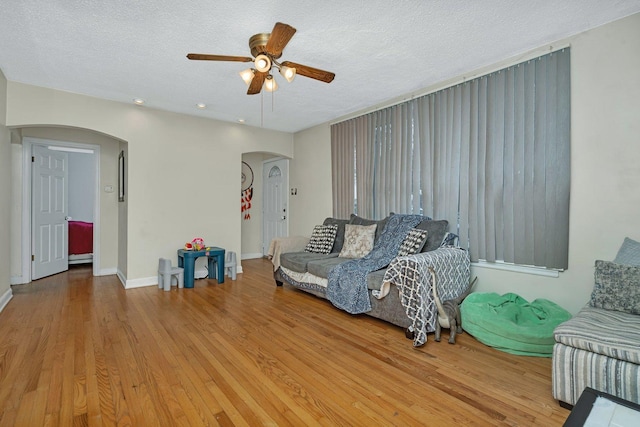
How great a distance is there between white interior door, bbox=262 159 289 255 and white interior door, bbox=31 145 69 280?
3506 millimetres

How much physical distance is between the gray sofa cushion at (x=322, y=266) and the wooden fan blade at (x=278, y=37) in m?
2.18

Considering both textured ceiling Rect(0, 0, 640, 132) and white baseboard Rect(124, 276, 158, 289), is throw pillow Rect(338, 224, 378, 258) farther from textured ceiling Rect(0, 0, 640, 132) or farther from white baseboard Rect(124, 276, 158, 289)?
white baseboard Rect(124, 276, 158, 289)

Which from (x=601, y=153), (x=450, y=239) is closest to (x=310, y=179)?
(x=450, y=239)

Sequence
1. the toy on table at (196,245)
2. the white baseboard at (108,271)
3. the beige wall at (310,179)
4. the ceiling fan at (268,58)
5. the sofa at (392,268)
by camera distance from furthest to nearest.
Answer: the beige wall at (310,179) → the white baseboard at (108,271) → the toy on table at (196,245) → the sofa at (392,268) → the ceiling fan at (268,58)

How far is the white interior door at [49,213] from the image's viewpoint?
468cm

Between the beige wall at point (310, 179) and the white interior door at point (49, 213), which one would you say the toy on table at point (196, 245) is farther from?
the white interior door at point (49, 213)

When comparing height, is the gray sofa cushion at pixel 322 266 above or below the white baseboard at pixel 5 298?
above

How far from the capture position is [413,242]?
319 centimetres

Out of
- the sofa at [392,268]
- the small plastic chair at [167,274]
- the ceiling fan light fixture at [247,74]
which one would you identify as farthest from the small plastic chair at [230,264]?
the ceiling fan light fixture at [247,74]

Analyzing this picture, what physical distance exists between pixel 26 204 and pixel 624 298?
659 centimetres

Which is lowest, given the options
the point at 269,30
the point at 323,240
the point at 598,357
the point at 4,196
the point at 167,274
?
the point at 167,274

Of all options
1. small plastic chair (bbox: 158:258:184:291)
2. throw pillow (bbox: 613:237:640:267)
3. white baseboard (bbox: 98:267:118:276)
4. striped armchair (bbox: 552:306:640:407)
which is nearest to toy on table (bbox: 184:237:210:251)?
small plastic chair (bbox: 158:258:184:291)

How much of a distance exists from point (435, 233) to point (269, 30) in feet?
7.98

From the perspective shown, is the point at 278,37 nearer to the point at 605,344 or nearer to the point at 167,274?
the point at 605,344
